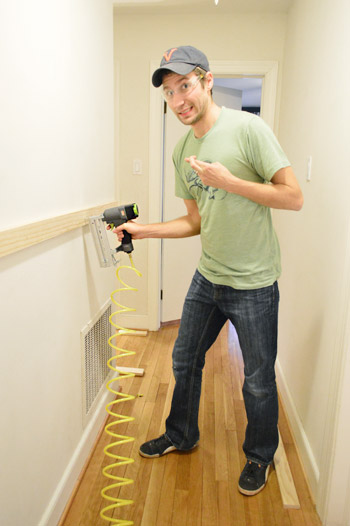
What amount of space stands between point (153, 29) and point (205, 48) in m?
0.40

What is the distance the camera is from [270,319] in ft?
4.98

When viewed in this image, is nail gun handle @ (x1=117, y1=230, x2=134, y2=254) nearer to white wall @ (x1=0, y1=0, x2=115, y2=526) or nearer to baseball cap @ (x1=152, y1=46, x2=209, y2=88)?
white wall @ (x1=0, y1=0, x2=115, y2=526)

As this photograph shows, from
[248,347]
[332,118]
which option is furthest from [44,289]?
[332,118]

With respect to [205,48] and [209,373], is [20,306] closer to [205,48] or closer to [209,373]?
[209,373]

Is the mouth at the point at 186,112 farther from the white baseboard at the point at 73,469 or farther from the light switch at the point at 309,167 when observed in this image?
the white baseboard at the point at 73,469

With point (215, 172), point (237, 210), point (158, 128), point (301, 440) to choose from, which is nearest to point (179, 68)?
point (215, 172)

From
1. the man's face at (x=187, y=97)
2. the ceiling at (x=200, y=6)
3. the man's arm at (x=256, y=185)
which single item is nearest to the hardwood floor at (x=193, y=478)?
the man's arm at (x=256, y=185)

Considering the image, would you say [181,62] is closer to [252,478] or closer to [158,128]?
[252,478]

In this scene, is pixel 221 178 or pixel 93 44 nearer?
pixel 221 178

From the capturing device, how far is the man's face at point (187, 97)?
1367mm

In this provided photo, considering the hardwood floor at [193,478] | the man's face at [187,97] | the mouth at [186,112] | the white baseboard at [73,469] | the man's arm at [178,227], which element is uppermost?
the man's face at [187,97]

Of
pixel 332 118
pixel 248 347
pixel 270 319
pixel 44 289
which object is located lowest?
pixel 248 347

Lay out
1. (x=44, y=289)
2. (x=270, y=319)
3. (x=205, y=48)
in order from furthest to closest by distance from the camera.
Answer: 1. (x=205, y=48)
2. (x=270, y=319)
3. (x=44, y=289)

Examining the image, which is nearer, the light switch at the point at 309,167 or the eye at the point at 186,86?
the eye at the point at 186,86
